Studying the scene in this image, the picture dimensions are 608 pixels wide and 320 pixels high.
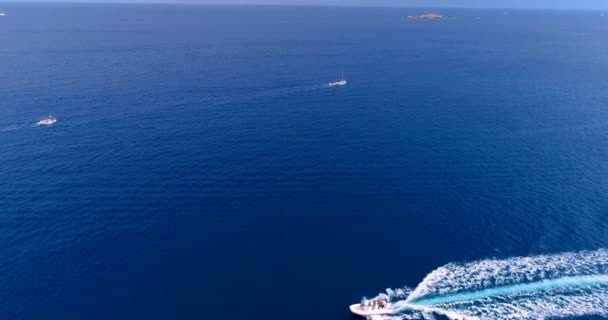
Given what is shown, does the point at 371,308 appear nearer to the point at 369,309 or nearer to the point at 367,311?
the point at 369,309

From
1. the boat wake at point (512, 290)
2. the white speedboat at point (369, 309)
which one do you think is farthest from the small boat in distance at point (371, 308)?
the boat wake at point (512, 290)

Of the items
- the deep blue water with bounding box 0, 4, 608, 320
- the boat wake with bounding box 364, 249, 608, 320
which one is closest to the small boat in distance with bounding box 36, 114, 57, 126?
the deep blue water with bounding box 0, 4, 608, 320

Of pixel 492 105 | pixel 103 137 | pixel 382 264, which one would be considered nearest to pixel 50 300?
pixel 382 264

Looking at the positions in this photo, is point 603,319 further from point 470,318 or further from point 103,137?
point 103,137

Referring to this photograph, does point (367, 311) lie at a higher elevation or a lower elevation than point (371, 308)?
lower

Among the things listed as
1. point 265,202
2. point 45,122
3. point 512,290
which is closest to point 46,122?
point 45,122

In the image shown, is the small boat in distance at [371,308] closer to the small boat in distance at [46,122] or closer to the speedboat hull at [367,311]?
the speedboat hull at [367,311]
